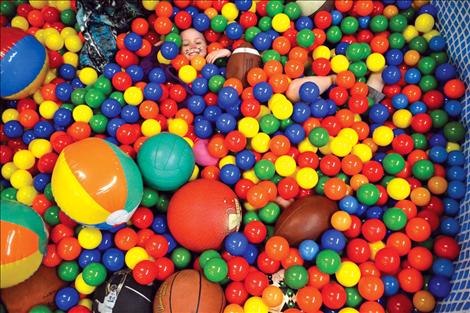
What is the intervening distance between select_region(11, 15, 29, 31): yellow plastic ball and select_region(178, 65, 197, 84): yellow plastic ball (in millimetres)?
789

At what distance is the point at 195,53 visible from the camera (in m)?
2.09

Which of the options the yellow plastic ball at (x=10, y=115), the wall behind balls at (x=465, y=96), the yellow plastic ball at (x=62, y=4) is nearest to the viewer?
the wall behind balls at (x=465, y=96)

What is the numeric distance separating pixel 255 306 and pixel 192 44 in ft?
3.90

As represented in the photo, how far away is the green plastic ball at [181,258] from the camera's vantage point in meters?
1.63

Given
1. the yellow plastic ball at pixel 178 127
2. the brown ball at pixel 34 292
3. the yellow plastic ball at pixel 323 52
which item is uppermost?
the yellow plastic ball at pixel 323 52

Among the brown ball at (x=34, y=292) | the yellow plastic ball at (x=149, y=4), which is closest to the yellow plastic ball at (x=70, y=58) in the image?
the yellow plastic ball at (x=149, y=4)

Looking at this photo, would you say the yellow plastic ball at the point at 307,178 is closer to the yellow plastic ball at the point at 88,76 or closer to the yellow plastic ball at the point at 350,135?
the yellow plastic ball at the point at 350,135

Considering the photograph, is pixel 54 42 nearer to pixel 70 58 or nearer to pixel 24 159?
pixel 70 58

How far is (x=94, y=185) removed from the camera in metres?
1.42

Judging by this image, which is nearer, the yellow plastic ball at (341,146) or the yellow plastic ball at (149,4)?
the yellow plastic ball at (341,146)

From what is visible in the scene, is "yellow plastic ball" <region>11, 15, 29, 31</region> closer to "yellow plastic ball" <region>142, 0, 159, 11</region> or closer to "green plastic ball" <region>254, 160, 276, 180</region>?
"yellow plastic ball" <region>142, 0, 159, 11</region>

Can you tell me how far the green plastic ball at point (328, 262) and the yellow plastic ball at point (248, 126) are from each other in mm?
537

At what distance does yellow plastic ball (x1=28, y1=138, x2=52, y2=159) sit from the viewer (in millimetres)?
1828

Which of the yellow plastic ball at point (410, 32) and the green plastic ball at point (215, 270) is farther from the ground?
the yellow plastic ball at point (410, 32)
